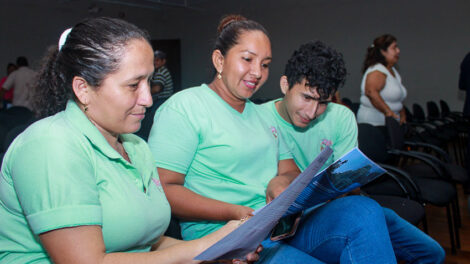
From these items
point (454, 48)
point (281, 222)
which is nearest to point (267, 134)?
point (281, 222)

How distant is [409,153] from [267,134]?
68.6 inches

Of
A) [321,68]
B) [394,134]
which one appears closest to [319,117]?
[321,68]

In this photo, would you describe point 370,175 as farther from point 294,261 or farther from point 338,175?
point 294,261

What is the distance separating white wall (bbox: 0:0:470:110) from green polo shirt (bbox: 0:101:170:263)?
613 cm

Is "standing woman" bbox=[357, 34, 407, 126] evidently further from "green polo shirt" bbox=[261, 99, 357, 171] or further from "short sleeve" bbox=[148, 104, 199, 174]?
"short sleeve" bbox=[148, 104, 199, 174]

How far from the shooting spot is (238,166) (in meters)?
1.40

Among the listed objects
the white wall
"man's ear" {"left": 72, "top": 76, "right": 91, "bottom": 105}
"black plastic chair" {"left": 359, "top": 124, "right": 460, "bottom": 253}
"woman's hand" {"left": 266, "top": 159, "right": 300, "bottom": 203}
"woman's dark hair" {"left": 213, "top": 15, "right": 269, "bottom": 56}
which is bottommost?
"black plastic chair" {"left": 359, "top": 124, "right": 460, "bottom": 253}

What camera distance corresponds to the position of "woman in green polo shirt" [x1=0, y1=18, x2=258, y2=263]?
81 cm

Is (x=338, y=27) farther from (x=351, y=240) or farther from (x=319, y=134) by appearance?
(x=351, y=240)

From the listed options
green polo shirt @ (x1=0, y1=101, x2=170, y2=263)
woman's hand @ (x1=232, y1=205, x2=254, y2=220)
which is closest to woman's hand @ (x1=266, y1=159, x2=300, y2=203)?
woman's hand @ (x1=232, y1=205, x2=254, y2=220)

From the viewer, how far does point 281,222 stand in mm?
1302

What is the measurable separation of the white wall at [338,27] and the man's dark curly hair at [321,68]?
539 centimetres

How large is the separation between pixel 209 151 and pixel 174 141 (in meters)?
0.13

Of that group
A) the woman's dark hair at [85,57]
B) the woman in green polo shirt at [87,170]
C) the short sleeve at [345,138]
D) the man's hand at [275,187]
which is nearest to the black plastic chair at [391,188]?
the short sleeve at [345,138]
